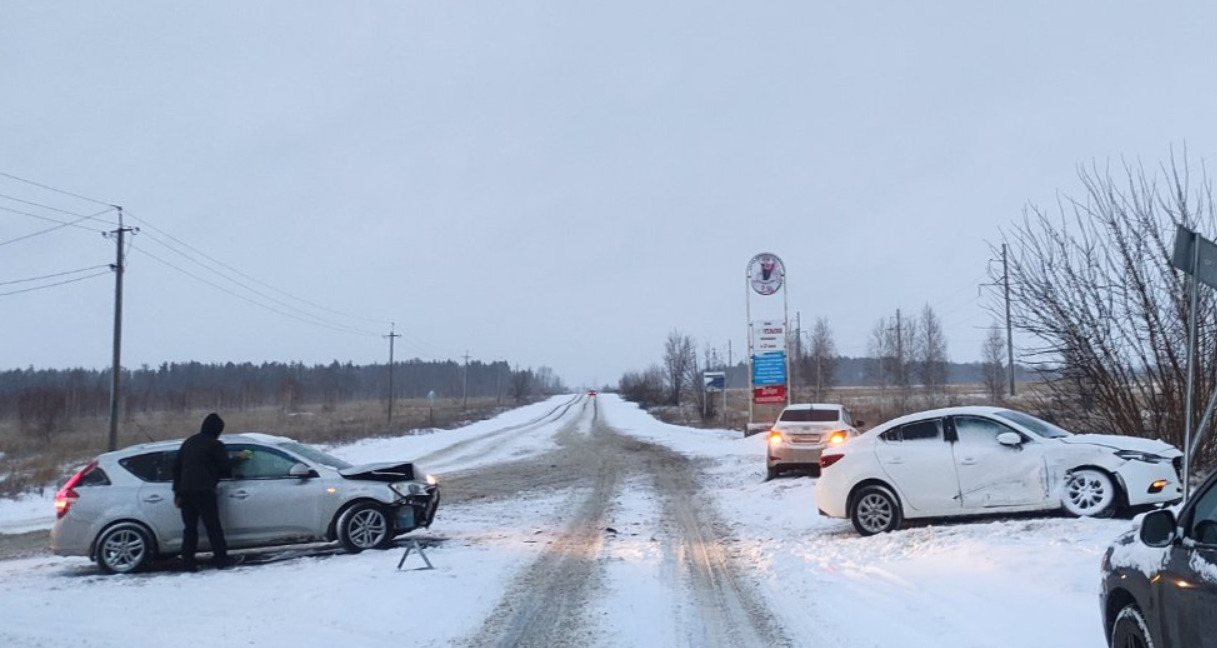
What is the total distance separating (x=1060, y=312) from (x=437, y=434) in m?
38.7

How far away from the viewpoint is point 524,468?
90.9 ft

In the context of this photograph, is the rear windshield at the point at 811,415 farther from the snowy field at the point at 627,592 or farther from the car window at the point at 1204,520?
the car window at the point at 1204,520

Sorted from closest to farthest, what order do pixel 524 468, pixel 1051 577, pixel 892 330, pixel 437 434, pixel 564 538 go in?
pixel 1051 577
pixel 564 538
pixel 524 468
pixel 437 434
pixel 892 330

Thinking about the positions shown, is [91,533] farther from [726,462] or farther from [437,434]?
[437,434]

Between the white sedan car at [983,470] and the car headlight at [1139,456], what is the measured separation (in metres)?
0.01

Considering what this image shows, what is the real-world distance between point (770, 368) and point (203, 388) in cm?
8840

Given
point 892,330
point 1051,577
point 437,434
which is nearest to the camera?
point 1051,577

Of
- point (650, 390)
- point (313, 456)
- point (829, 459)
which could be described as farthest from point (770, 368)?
point (650, 390)

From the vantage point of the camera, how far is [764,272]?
108 feet

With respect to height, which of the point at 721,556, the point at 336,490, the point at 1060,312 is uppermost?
the point at 1060,312

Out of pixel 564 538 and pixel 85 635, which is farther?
pixel 564 538

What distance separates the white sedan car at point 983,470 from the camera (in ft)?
35.9

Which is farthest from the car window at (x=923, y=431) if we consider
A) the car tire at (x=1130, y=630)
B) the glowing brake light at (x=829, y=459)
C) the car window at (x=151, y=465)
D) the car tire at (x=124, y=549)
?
the car tire at (x=124, y=549)

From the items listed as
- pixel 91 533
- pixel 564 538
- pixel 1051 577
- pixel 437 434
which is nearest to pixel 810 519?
pixel 564 538
